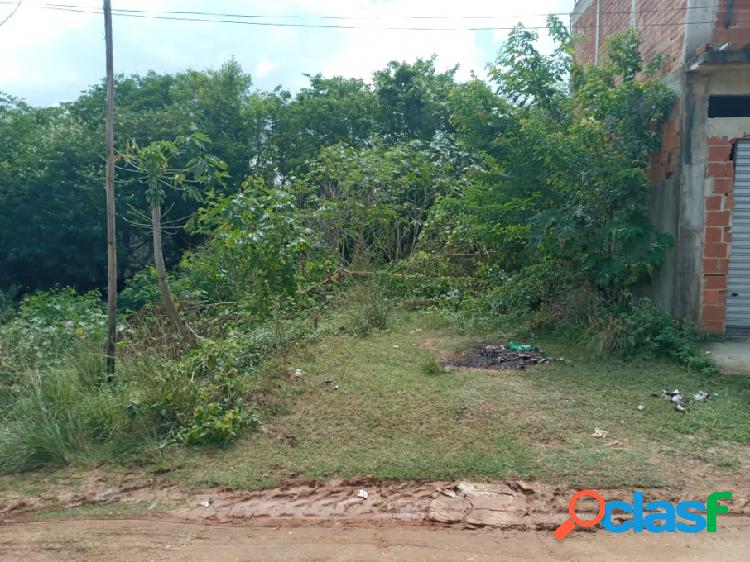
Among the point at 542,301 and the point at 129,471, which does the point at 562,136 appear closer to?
the point at 542,301

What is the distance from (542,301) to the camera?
325 inches

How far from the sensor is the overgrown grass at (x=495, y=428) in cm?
425

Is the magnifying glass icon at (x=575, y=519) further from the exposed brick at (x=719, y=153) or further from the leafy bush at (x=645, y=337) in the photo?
the exposed brick at (x=719, y=153)

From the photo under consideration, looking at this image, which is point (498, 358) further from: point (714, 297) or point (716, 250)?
point (716, 250)

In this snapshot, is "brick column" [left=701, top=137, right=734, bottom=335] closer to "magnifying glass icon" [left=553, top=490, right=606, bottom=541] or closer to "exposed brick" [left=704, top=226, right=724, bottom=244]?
"exposed brick" [left=704, top=226, right=724, bottom=244]

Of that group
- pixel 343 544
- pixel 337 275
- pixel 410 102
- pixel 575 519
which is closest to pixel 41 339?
pixel 337 275

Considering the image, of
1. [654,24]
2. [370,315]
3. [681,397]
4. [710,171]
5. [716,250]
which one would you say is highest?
[654,24]

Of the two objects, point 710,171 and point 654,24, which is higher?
point 654,24

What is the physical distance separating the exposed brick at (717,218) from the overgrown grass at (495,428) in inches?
70.6

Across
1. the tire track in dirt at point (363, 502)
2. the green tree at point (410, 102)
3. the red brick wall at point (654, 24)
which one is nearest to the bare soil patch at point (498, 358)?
the tire track in dirt at point (363, 502)

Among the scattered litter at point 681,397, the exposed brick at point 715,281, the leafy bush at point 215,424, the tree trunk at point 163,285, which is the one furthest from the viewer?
the exposed brick at point 715,281

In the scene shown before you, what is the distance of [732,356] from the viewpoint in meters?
6.28

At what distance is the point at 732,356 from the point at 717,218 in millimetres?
1567

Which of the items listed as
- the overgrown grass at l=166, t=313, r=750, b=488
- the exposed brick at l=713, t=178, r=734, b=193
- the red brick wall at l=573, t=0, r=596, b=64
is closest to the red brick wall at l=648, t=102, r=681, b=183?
the exposed brick at l=713, t=178, r=734, b=193
